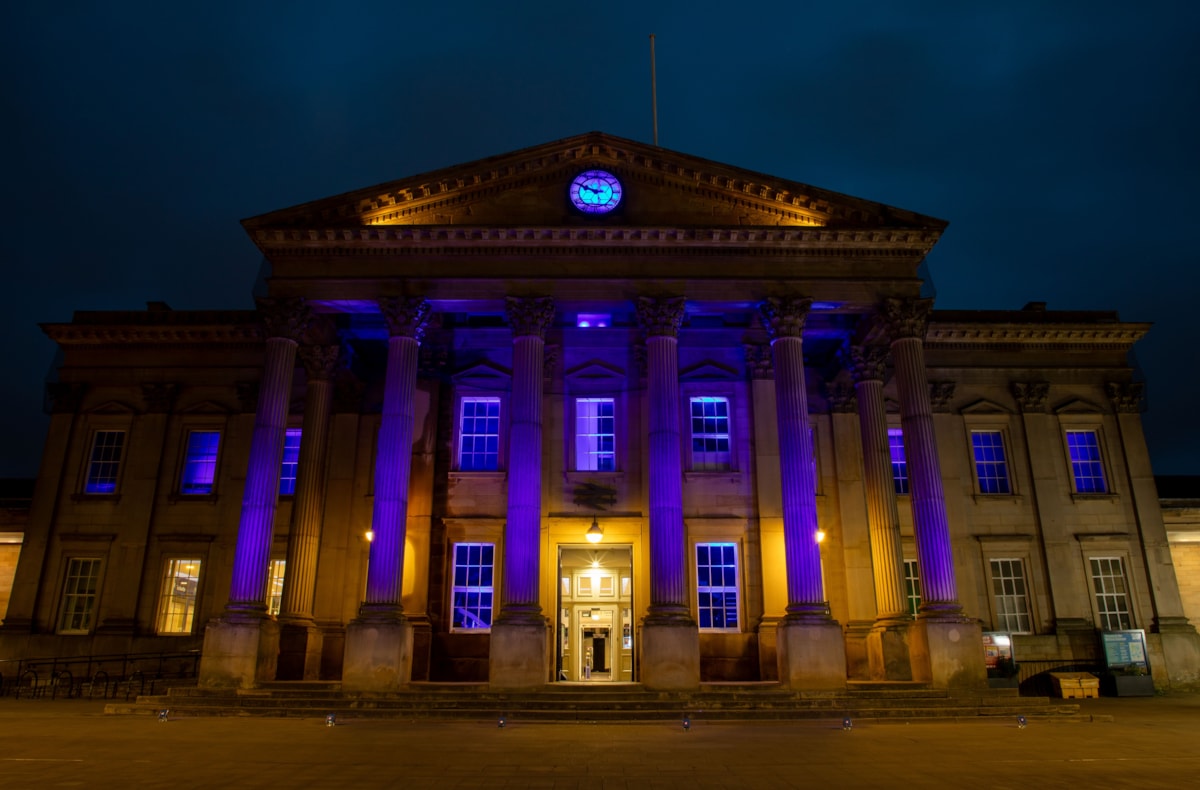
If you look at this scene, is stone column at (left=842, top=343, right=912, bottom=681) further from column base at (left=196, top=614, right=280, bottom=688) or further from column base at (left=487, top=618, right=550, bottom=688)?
column base at (left=196, top=614, right=280, bottom=688)

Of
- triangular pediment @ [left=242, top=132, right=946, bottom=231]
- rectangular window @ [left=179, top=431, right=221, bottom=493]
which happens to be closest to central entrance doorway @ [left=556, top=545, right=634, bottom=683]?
triangular pediment @ [left=242, top=132, right=946, bottom=231]

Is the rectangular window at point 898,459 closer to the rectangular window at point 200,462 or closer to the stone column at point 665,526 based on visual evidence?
the stone column at point 665,526

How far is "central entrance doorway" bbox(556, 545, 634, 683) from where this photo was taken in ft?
73.7

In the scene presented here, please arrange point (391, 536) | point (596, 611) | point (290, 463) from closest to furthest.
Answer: point (391, 536)
point (596, 611)
point (290, 463)

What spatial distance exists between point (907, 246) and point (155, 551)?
925 inches

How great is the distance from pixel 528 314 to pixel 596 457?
5.37 m

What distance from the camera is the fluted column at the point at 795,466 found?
18125 millimetres

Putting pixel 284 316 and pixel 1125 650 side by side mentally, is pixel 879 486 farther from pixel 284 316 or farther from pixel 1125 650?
pixel 284 316

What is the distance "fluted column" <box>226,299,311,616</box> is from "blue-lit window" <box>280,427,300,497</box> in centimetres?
524

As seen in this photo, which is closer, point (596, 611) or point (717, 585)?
point (717, 585)

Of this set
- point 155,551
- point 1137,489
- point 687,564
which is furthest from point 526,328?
point 1137,489

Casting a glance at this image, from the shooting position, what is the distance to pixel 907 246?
811 inches

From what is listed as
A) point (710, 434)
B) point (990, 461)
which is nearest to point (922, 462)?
point (710, 434)

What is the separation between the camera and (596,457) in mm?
23453
